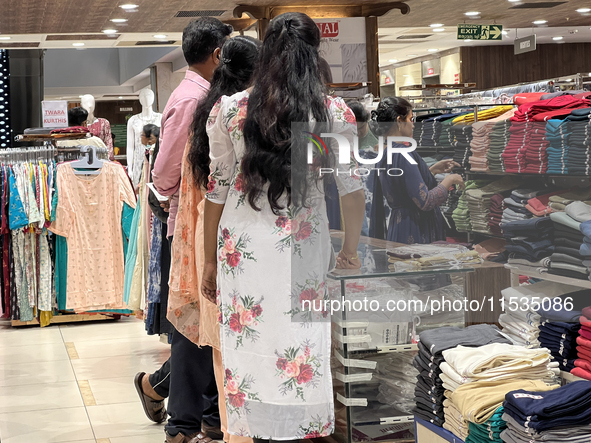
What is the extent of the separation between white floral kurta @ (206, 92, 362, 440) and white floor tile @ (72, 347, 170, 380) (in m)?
2.38

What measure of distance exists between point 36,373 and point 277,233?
3012mm

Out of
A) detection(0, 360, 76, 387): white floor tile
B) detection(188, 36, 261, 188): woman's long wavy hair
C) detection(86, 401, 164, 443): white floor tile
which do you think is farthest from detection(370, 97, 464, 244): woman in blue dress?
detection(0, 360, 76, 387): white floor tile

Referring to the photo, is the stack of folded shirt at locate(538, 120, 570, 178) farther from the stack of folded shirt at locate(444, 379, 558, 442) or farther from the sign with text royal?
the sign with text royal

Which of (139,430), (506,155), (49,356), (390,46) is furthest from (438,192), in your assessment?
(390,46)

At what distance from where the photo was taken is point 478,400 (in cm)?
225

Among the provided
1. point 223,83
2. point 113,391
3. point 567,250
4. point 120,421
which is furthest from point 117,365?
point 567,250

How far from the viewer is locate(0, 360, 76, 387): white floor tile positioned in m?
4.48

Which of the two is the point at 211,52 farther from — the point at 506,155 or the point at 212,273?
the point at 506,155

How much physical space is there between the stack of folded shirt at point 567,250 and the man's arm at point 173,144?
4.92ft

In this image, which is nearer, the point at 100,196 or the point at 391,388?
the point at 391,388

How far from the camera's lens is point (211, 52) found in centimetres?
303

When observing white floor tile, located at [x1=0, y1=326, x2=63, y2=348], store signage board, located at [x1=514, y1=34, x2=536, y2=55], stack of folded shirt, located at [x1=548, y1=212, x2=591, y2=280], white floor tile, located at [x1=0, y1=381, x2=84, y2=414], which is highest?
store signage board, located at [x1=514, y1=34, x2=536, y2=55]

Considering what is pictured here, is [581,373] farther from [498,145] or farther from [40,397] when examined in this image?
[40,397]

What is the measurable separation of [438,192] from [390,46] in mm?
9498
